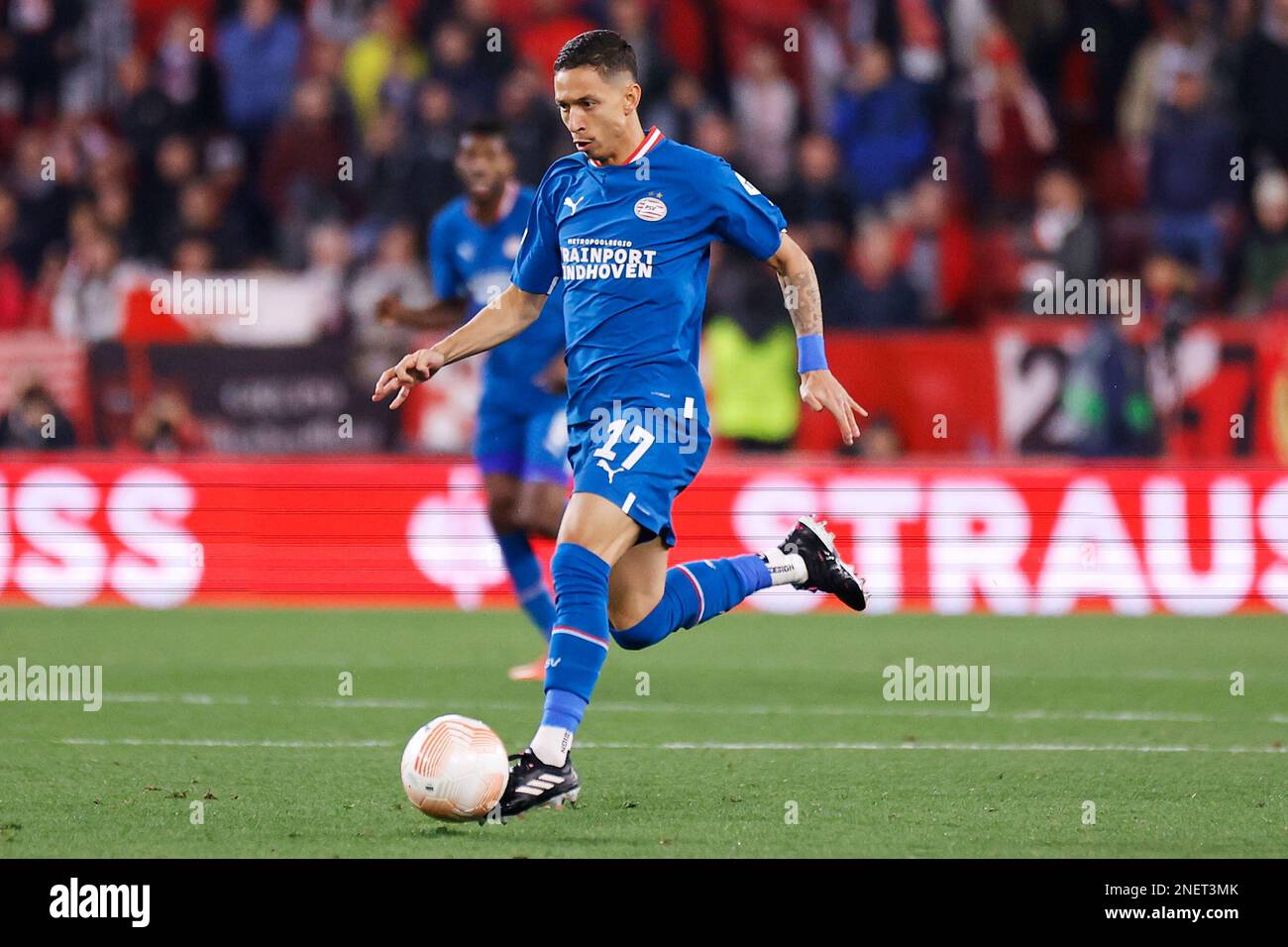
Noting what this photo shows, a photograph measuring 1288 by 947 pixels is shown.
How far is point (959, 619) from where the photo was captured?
1275 cm

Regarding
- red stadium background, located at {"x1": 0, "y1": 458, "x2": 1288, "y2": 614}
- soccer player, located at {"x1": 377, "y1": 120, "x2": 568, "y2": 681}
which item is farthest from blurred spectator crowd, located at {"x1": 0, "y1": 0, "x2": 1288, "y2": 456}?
soccer player, located at {"x1": 377, "y1": 120, "x2": 568, "y2": 681}

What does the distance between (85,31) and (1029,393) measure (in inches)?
366

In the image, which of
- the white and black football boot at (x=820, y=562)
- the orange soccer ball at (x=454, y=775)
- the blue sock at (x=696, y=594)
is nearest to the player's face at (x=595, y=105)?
the blue sock at (x=696, y=594)

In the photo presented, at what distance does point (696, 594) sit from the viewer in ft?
23.0

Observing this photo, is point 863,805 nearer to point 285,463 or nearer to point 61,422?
point 285,463

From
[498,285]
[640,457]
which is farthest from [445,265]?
[640,457]

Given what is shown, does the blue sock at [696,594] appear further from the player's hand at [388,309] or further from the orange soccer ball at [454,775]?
the player's hand at [388,309]

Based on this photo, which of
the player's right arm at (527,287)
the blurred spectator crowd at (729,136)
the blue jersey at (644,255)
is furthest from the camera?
the blurred spectator crowd at (729,136)

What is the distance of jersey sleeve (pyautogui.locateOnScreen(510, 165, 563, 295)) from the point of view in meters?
6.99

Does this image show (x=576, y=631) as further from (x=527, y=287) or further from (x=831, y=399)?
(x=527, y=287)

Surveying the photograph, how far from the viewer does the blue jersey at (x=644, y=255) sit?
6703 millimetres

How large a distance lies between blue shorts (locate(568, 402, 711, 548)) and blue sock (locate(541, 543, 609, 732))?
0.21m

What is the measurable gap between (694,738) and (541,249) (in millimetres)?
2192
